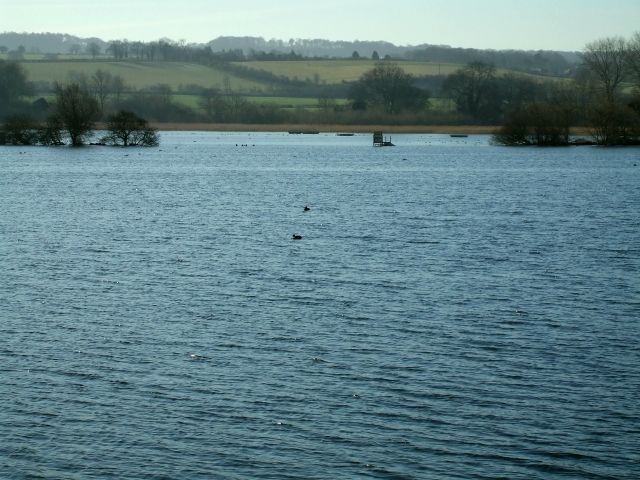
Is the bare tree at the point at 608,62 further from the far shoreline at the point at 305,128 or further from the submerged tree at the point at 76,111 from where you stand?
the submerged tree at the point at 76,111

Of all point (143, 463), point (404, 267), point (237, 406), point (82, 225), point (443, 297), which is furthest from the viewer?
point (82, 225)

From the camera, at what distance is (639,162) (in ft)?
342

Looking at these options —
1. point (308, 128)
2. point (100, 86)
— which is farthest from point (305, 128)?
point (100, 86)

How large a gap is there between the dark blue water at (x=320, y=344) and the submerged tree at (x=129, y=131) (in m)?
74.2

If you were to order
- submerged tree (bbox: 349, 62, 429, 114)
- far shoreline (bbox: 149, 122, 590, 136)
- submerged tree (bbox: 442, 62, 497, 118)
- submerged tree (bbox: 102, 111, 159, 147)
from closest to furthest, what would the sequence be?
submerged tree (bbox: 102, 111, 159, 147) < submerged tree (bbox: 442, 62, 497, 118) < far shoreline (bbox: 149, 122, 590, 136) < submerged tree (bbox: 349, 62, 429, 114)

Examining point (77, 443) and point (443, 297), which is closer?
point (77, 443)

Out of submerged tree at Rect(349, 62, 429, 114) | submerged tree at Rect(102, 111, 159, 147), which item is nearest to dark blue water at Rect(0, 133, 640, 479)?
submerged tree at Rect(102, 111, 159, 147)

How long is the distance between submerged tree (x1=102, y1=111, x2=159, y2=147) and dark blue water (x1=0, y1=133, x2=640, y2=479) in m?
74.2

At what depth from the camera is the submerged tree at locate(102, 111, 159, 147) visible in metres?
129

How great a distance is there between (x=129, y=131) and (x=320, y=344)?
11337 cm

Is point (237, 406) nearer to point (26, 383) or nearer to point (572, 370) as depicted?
point (26, 383)

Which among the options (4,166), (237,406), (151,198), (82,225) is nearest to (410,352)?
(237,406)

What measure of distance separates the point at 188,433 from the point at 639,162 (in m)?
94.0

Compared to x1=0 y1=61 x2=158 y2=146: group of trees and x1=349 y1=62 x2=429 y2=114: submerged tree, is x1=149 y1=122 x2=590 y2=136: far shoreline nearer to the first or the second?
x1=349 y1=62 x2=429 y2=114: submerged tree
